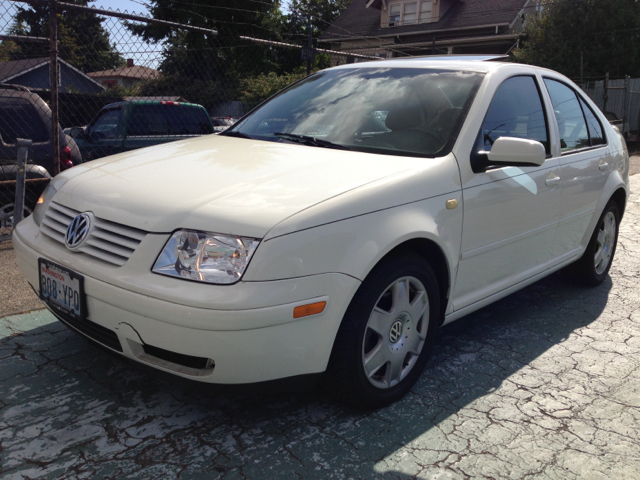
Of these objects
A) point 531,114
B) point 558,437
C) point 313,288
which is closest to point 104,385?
point 313,288

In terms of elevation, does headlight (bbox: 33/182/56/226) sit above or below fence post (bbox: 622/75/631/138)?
below

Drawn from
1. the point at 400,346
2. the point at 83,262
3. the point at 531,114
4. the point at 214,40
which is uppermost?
the point at 214,40

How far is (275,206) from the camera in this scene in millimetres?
2324

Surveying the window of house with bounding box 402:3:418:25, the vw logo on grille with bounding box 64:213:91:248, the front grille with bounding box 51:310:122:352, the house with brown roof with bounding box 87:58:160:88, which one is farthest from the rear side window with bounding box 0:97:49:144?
the window of house with bounding box 402:3:418:25

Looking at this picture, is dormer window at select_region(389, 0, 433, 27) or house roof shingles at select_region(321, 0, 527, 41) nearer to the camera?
house roof shingles at select_region(321, 0, 527, 41)

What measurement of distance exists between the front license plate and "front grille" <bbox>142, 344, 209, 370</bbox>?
1.15ft

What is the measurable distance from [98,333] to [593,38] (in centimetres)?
2423

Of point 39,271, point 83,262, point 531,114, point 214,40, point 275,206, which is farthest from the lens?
point 214,40

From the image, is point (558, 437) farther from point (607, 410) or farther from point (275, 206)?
point (275, 206)

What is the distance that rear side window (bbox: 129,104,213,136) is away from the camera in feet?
27.3

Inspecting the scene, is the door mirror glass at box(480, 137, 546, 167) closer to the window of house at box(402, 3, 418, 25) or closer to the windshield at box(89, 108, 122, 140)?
the windshield at box(89, 108, 122, 140)

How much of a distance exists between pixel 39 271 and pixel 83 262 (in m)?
→ 0.42

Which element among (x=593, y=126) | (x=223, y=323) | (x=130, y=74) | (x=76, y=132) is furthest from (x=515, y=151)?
(x=130, y=74)

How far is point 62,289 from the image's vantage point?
102 inches
